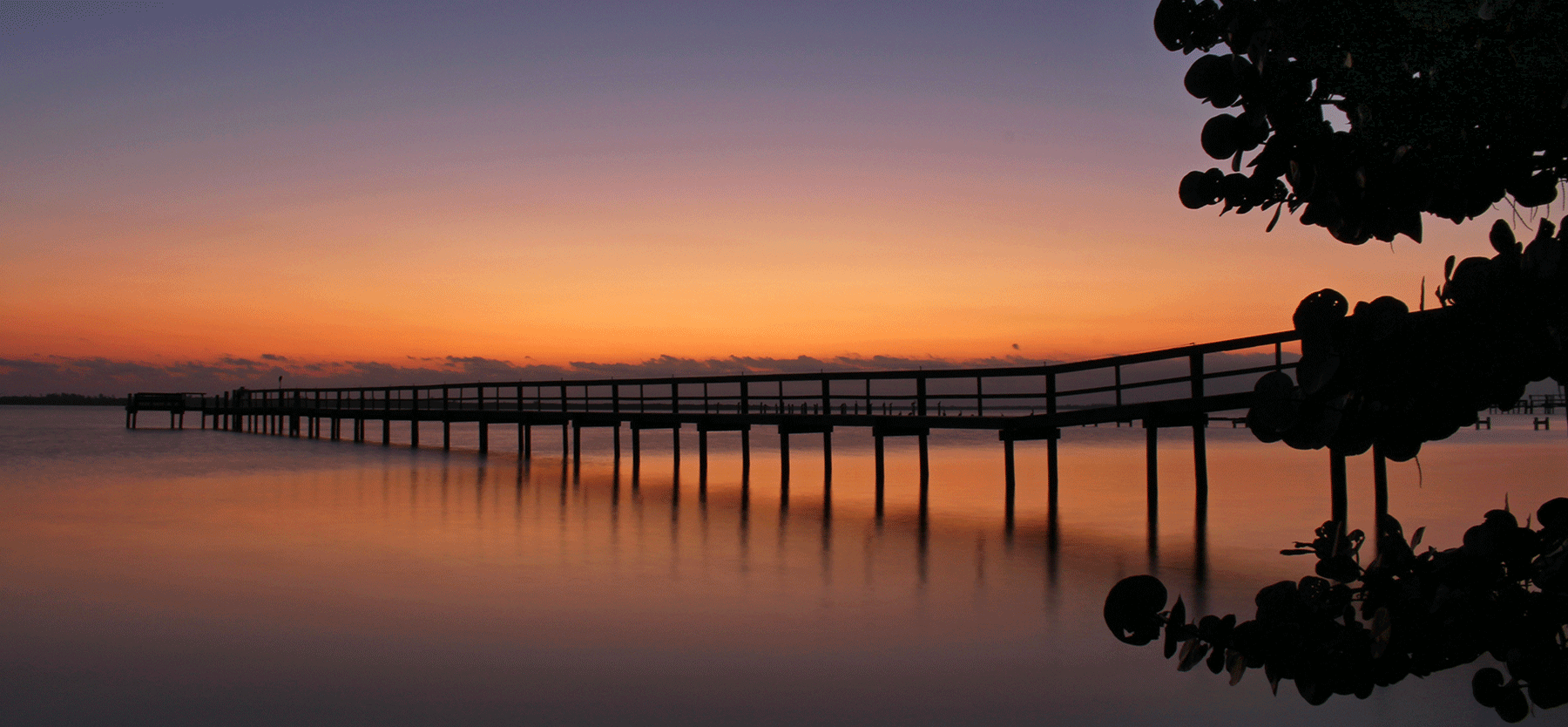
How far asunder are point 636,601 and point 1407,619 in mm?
8434

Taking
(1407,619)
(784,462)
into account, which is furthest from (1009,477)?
(1407,619)

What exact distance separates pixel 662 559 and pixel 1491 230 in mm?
11151

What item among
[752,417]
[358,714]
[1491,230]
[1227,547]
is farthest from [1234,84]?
[752,417]

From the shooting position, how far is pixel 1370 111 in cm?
303

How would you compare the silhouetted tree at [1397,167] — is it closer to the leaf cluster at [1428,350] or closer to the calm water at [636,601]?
the leaf cluster at [1428,350]

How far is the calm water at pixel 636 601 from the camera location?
274 inches

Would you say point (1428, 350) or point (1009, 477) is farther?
point (1009, 477)

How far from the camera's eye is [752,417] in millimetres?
23094

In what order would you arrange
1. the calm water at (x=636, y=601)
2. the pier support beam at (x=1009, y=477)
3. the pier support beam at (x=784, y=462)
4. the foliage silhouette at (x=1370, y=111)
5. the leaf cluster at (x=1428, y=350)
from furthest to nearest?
the pier support beam at (x=784, y=462) → the pier support beam at (x=1009, y=477) → the calm water at (x=636, y=601) → the foliage silhouette at (x=1370, y=111) → the leaf cluster at (x=1428, y=350)

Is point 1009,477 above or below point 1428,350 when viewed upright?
below

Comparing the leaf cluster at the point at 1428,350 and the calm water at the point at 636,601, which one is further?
the calm water at the point at 636,601

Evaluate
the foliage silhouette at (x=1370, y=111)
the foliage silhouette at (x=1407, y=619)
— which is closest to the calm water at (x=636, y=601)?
the foliage silhouette at (x=1407, y=619)

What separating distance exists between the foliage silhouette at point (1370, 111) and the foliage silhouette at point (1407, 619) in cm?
90

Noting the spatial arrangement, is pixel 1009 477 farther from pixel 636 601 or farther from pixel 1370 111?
pixel 1370 111
